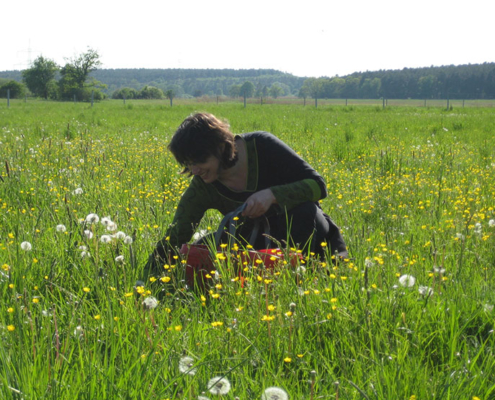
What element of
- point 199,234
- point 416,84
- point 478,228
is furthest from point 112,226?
point 416,84

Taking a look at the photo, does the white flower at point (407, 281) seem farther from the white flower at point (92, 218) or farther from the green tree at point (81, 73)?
the green tree at point (81, 73)

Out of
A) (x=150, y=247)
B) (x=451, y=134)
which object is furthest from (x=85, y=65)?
(x=150, y=247)

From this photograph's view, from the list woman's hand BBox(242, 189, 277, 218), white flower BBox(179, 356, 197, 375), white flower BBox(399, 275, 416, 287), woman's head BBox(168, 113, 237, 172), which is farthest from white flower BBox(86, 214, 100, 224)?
white flower BBox(399, 275, 416, 287)

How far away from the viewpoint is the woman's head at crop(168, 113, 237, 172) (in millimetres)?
3088

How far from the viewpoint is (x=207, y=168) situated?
314 cm

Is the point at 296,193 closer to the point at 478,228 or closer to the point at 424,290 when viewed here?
the point at 424,290

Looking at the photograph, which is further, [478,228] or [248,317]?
[478,228]

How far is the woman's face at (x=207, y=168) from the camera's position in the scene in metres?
3.13

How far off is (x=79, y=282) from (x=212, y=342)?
107 centimetres

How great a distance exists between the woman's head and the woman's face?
20 millimetres

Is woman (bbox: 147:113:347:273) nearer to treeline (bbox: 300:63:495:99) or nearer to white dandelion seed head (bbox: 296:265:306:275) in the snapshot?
white dandelion seed head (bbox: 296:265:306:275)

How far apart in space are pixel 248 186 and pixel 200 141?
0.51 meters

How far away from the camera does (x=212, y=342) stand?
2.01 meters

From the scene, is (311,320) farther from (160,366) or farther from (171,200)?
(171,200)
